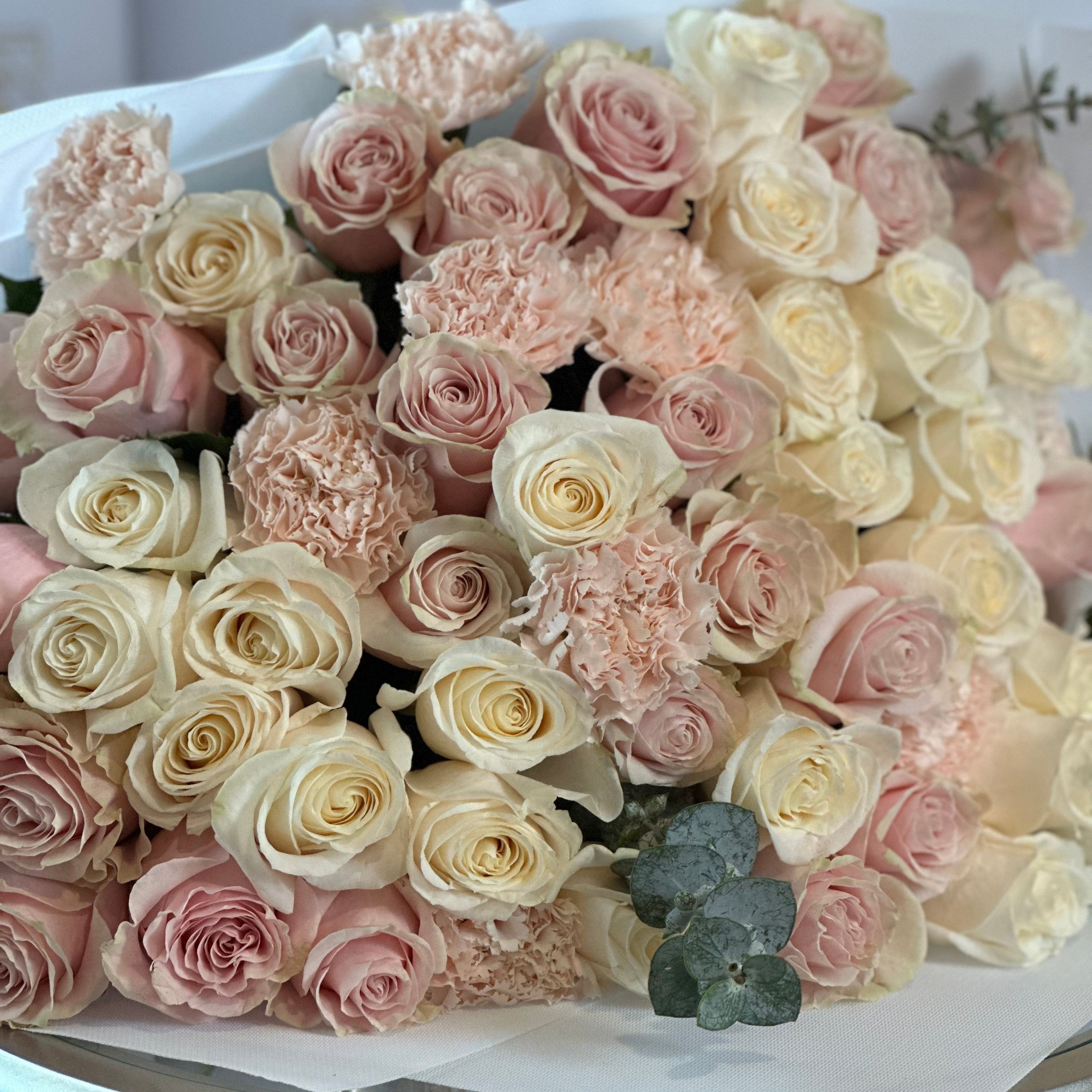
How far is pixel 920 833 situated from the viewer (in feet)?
2.09

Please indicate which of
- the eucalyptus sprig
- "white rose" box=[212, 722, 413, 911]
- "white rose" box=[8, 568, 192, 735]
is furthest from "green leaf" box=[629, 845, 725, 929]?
"white rose" box=[8, 568, 192, 735]

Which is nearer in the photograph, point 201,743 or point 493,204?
point 201,743

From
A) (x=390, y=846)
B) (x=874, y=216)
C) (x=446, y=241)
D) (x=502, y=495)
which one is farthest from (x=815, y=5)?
(x=390, y=846)

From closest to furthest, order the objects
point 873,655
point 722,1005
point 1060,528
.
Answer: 1. point 722,1005
2. point 873,655
3. point 1060,528

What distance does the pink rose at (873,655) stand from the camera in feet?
2.03

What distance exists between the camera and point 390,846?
53cm

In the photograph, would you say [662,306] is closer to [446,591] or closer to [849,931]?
[446,591]

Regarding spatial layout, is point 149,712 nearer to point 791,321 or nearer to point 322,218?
point 322,218

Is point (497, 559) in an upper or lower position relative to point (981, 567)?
upper

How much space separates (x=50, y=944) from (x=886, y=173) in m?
0.66

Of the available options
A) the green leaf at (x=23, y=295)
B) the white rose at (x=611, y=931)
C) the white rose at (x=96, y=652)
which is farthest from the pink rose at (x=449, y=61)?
the white rose at (x=611, y=931)

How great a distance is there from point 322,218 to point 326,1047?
42cm

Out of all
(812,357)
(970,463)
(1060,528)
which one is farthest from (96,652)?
Answer: (1060,528)

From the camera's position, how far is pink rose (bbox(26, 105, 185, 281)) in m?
0.62
